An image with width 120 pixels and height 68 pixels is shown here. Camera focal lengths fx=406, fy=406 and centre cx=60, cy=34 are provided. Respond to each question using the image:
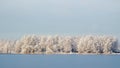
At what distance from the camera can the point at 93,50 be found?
112 m

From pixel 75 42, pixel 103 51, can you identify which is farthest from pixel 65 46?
pixel 103 51

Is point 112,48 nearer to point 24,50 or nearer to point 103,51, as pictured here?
point 103,51

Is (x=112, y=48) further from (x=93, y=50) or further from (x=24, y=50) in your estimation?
(x=24, y=50)

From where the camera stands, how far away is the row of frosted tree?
108 meters

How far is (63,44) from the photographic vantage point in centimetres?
11112

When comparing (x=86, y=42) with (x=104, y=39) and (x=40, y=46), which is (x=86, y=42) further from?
(x=40, y=46)

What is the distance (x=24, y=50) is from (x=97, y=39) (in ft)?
65.6

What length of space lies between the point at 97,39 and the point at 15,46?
2241 centimetres

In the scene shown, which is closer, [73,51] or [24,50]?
[24,50]

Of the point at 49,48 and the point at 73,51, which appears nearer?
the point at 49,48

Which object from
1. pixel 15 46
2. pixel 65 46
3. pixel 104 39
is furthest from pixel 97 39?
pixel 15 46

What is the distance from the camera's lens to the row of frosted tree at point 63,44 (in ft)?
353

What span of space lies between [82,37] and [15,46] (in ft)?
60.6

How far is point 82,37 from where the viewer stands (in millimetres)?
111250
